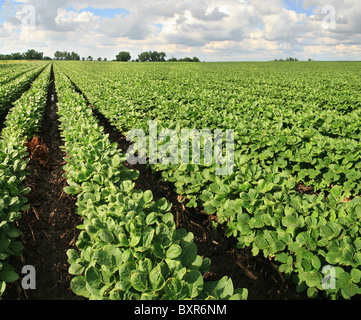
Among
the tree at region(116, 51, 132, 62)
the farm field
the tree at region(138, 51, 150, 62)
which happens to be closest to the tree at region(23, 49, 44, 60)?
the tree at region(116, 51, 132, 62)

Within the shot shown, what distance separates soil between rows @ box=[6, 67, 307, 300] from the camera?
2.70 metres

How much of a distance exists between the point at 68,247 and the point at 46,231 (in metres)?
0.52

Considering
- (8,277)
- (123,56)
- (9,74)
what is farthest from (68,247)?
(123,56)

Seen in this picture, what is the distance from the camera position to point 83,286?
65.5 inches

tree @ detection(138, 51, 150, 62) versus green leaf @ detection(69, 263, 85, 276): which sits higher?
tree @ detection(138, 51, 150, 62)

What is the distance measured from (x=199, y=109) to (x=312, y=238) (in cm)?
552

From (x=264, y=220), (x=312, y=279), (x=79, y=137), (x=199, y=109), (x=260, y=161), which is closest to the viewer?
(x=312, y=279)

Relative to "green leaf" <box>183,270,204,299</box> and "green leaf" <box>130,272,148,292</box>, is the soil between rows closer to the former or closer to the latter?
"green leaf" <box>183,270,204,299</box>

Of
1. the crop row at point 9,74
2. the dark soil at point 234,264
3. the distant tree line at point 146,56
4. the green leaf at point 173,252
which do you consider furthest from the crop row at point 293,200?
the distant tree line at point 146,56

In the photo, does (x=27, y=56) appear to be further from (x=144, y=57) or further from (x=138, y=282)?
(x=138, y=282)

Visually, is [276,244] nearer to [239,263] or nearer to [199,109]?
[239,263]

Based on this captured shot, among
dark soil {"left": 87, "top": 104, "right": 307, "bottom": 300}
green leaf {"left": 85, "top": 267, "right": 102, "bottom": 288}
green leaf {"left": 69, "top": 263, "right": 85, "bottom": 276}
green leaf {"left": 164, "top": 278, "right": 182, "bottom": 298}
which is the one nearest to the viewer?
green leaf {"left": 164, "top": 278, "right": 182, "bottom": 298}
